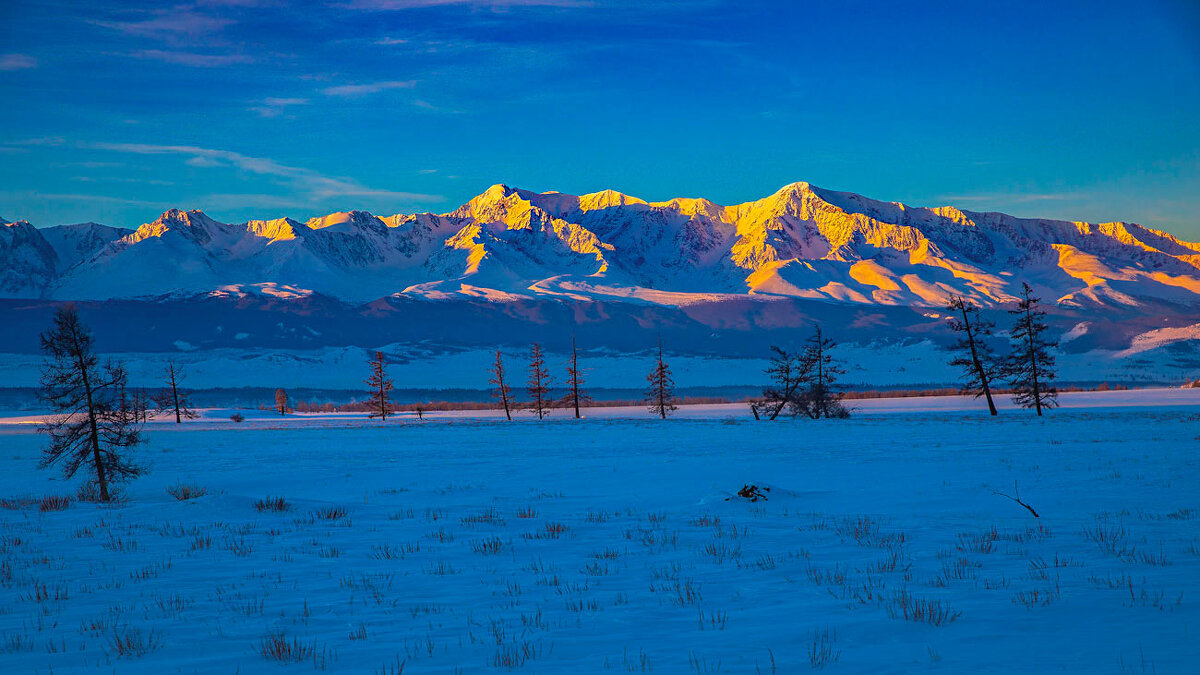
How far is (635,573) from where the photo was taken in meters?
9.91

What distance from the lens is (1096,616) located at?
7.32 meters

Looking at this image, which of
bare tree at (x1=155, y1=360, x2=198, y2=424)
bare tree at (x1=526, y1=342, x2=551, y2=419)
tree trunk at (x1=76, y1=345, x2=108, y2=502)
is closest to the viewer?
tree trunk at (x1=76, y1=345, x2=108, y2=502)

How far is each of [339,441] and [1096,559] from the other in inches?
1465

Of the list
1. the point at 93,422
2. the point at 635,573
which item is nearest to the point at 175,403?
the point at 93,422

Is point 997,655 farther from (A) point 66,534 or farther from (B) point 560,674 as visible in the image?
(A) point 66,534

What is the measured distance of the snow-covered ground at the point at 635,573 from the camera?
671 centimetres

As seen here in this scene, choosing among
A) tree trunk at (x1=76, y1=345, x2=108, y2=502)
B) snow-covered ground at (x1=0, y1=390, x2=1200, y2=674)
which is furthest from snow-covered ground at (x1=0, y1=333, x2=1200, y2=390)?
tree trunk at (x1=76, y1=345, x2=108, y2=502)

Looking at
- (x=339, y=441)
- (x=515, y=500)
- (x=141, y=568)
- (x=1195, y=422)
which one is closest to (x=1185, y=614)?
(x=141, y=568)

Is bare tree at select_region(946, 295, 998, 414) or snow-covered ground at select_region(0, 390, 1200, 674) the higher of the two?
bare tree at select_region(946, 295, 998, 414)

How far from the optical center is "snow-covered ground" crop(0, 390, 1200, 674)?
264 inches

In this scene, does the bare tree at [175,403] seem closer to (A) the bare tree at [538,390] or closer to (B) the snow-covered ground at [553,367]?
(A) the bare tree at [538,390]

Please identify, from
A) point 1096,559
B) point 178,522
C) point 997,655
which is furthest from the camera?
point 178,522

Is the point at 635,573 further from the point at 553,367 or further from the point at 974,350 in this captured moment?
the point at 553,367

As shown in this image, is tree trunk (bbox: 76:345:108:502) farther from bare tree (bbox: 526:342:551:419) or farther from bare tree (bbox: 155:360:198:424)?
bare tree (bbox: 155:360:198:424)
